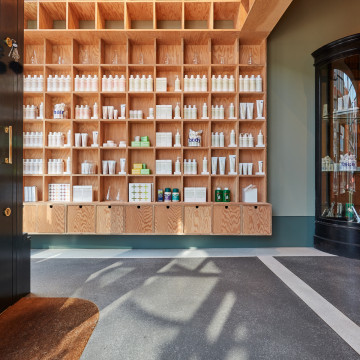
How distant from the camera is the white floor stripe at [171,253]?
12.6ft

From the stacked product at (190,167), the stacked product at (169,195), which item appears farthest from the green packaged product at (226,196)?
the stacked product at (169,195)

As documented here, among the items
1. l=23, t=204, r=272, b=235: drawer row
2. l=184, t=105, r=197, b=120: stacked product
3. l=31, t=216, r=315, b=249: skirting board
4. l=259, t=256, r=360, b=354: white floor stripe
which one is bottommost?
l=259, t=256, r=360, b=354: white floor stripe

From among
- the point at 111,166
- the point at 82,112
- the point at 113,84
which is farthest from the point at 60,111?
the point at 111,166

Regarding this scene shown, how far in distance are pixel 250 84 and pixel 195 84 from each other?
0.83m

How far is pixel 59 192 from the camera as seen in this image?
4191 mm

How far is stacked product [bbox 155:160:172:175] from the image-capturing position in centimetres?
417

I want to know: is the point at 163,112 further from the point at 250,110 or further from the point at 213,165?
the point at 250,110

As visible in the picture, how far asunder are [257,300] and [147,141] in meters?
2.71

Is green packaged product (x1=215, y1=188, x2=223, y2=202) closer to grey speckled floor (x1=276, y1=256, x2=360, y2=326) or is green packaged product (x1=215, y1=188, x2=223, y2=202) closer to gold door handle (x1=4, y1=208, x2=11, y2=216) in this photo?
grey speckled floor (x1=276, y1=256, x2=360, y2=326)

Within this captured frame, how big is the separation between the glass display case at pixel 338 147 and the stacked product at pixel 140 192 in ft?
8.52

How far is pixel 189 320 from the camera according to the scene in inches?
81.7

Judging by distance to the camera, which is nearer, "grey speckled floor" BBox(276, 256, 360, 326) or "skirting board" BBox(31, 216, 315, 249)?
"grey speckled floor" BBox(276, 256, 360, 326)

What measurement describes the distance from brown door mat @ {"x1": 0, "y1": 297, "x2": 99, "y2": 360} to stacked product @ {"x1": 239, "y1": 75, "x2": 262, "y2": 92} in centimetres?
350

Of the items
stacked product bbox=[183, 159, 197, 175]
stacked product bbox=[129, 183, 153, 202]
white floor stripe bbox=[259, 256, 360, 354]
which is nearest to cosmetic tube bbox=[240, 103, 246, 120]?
stacked product bbox=[183, 159, 197, 175]
